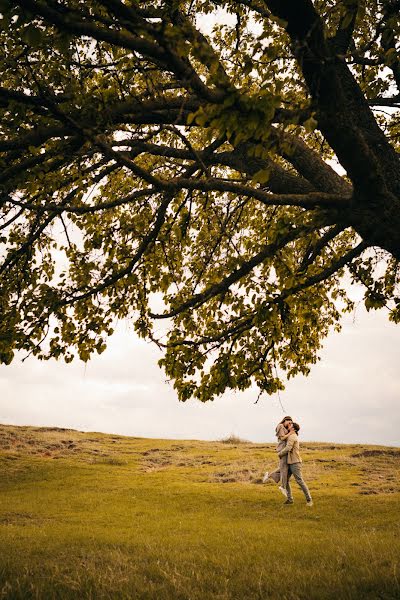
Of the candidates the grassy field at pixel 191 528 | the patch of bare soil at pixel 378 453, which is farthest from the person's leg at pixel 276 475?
the patch of bare soil at pixel 378 453

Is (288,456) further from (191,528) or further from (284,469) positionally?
(191,528)

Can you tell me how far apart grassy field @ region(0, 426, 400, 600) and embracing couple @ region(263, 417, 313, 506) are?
762 millimetres

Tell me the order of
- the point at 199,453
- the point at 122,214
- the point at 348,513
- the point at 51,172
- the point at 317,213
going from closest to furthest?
the point at 317,213 → the point at 51,172 → the point at 122,214 → the point at 348,513 → the point at 199,453

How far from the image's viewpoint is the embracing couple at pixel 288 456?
18.1 metres

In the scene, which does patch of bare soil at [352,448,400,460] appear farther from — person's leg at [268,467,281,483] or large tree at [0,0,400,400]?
large tree at [0,0,400,400]

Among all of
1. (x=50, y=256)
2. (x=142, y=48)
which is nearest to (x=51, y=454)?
(x=50, y=256)

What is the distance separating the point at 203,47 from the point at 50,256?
8.57 meters

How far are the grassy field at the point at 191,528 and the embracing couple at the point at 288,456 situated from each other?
2.50ft

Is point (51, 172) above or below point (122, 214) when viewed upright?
below

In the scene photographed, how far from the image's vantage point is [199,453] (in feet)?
121

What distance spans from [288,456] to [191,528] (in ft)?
19.7

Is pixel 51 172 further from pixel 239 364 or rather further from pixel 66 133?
pixel 239 364

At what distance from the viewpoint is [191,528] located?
13.8 meters

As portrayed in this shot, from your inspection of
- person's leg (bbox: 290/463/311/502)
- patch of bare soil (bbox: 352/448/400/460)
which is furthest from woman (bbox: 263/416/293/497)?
patch of bare soil (bbox: 352/448/400/460)
